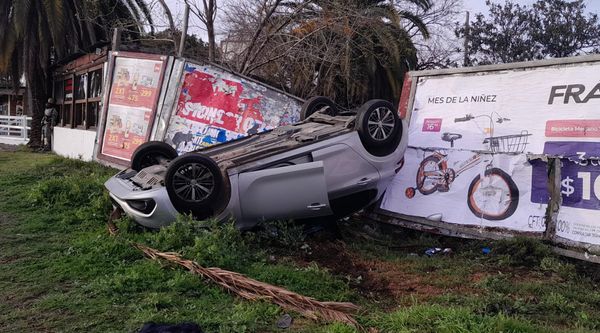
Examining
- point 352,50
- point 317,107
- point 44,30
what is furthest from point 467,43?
point 317,107

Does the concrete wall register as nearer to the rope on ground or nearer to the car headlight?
the car headlight

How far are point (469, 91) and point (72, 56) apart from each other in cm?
1340

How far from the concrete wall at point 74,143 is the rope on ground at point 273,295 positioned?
9.31 meters

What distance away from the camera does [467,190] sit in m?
7.00

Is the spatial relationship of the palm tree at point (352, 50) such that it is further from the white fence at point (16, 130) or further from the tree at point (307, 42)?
the white fence at point (16, 130)

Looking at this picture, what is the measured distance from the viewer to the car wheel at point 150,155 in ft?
24.0

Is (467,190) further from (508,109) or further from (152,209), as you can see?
(152,209)

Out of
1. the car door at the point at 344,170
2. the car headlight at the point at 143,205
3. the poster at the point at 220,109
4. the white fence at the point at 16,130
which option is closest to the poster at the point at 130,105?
the poster at the point at 220,109

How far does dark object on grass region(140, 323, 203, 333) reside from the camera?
11.6ft

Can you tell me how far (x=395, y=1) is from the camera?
19641 millimetres

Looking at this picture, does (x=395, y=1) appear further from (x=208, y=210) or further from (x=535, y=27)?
(x=208, y=210)

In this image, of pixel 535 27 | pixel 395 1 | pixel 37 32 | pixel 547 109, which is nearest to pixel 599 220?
pixel 547 109

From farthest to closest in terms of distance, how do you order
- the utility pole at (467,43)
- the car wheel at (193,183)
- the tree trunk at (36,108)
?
1. the utility pole at (467,43)
2. the tree trunk at (36,108)
3. the car wheel at (193,183)

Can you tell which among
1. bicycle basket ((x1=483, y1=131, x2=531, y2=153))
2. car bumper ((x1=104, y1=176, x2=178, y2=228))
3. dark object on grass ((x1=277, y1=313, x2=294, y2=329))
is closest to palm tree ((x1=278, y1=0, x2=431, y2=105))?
bicycle basket ((x1=483, y1=131, x2=531, y2=153))
